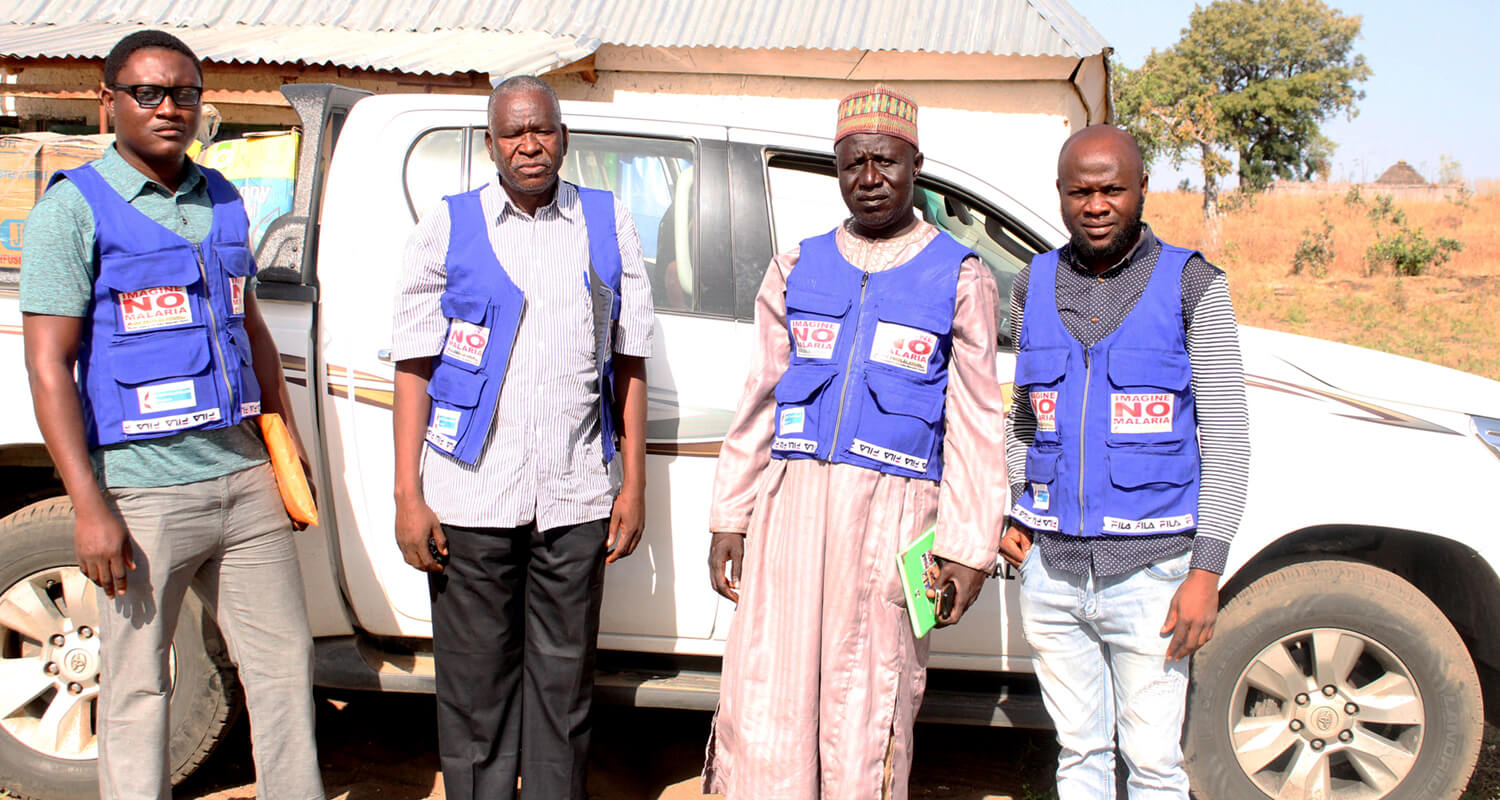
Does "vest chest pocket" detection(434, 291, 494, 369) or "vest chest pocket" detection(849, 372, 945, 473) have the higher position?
"vest chest pocket" detection(434, 291, 494, 369)

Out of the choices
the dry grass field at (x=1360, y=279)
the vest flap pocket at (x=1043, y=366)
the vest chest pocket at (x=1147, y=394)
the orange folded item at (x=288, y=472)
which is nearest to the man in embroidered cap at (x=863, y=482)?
the vest flap pocket at (x=1043, y=366)

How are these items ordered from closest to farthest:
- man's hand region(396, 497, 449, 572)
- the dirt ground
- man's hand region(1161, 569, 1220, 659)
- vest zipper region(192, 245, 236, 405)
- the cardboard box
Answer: man's hand region(1161, 569, 1220, 659) → vest zipper region(192, 245, 236, 405) → man's hand region(396, 497, 449, 572) → the cardboard box → the dirt ground

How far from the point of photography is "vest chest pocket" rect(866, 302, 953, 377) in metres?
2.26

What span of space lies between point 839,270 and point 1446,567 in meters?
2.10

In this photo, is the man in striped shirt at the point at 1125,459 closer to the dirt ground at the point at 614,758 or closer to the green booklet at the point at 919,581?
the green booklet at the point at 919,581

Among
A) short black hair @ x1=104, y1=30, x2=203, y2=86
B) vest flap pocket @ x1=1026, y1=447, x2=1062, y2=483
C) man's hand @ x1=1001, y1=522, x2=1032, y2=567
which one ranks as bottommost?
man's hand @ x1=1001, y1=522, x2=1032, y2=567

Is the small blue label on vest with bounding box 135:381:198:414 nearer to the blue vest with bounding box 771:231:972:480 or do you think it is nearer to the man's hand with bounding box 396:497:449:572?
the man's hand with bounding box 396:497:449:572

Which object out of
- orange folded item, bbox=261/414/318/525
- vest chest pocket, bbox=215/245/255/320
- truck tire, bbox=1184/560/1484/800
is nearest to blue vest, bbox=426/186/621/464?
orange folded item, bbox=261/414/318/525

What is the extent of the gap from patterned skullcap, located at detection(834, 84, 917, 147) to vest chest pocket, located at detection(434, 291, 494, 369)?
886 millimetres

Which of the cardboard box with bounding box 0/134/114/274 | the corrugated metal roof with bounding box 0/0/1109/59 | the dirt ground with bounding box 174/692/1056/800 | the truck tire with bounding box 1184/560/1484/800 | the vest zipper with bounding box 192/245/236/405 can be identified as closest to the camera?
the vest zipper with bounding box 192/245/236/405

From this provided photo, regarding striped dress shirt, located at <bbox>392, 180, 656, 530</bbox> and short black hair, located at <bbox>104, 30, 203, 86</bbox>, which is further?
striped dress shirt, located at <bbox>392, 180, 656, 530</bbox>

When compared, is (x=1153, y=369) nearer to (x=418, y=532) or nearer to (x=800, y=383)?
(x=800, y=383)

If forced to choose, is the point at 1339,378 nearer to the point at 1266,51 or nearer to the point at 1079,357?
the point at 1079,357

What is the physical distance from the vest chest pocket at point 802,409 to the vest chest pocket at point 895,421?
0.08m
